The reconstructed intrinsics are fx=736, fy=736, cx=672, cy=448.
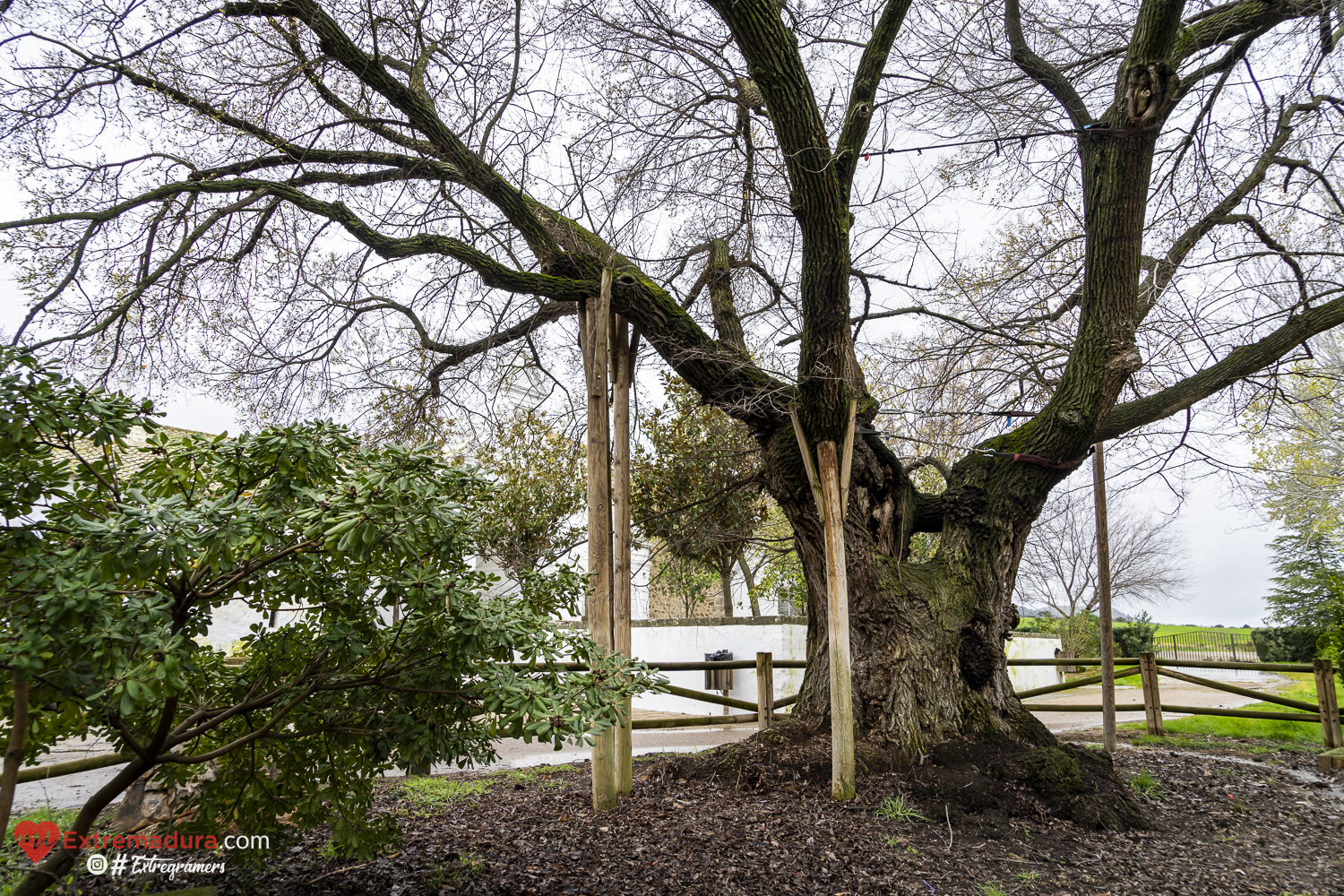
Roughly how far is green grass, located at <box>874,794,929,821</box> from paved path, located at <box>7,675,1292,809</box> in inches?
84.7

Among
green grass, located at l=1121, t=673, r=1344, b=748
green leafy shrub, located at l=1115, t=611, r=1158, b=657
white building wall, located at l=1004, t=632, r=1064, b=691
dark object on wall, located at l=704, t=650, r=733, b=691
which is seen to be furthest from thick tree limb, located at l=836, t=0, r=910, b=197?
green leafy shrub, located at l=1115, t=611, r=1158, b=657

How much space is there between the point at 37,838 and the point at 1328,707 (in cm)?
1066

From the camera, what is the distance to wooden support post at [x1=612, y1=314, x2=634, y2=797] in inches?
191

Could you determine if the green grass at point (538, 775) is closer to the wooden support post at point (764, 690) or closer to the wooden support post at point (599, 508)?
the wooden support post at point (599, 508)

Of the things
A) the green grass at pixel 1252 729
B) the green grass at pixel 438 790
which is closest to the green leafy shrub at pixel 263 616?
the green grass at pixel 438 790

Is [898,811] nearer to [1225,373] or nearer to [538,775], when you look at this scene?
[538,775]

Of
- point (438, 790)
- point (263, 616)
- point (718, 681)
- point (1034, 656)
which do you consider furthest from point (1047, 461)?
point (1034, 656)

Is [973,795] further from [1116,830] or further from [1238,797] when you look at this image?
[1238,797]

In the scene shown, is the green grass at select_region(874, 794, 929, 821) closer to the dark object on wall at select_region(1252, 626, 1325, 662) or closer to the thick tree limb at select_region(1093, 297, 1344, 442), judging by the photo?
the thick tree limb at select_region(1093, 297, 1344, 442)

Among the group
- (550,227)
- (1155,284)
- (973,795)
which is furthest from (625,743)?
(1155,284)

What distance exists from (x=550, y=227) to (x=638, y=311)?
39.7 inches

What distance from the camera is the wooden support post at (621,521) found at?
4855 mm

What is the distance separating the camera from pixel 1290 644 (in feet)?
60.6

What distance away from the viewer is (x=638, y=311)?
18.6 feet
